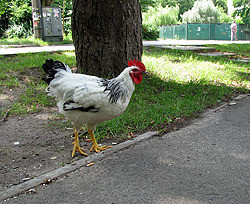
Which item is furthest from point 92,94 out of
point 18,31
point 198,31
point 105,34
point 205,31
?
point 205,31

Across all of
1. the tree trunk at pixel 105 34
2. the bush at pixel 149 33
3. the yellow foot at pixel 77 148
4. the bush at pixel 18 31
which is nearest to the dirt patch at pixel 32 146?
the yellow foot at pixel 77 148

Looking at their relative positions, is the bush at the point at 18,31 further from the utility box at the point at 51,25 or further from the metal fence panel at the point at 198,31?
the metal fence panel at the point at 198,31

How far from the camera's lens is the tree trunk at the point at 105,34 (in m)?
6.04

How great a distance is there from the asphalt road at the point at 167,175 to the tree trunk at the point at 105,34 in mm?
2738

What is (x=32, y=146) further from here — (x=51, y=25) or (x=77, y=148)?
(x=51, y=25)

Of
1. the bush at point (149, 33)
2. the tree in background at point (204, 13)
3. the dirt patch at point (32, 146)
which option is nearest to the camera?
the dirt patch at point (32, 146)

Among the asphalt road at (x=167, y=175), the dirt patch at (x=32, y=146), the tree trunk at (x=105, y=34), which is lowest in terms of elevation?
the asphalt road at (x=167, y=175)

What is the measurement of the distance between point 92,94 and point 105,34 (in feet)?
10.5

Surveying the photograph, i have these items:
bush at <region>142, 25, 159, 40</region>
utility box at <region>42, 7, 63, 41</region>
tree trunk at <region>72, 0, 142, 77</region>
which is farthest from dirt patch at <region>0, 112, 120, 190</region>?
bush at <region>142, 25, 159, 40</region>

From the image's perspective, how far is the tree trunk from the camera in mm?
6035

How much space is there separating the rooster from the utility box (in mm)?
14199

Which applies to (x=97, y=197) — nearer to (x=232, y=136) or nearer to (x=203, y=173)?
(x=203, y=173)

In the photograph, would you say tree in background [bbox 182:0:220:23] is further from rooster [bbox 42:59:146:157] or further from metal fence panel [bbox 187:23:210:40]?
rooster [bbox 42:59:146:157]

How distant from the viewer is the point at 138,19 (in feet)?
21.4
